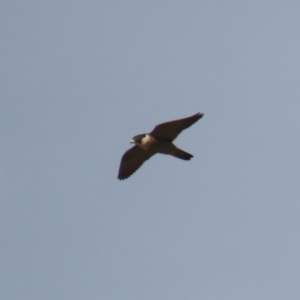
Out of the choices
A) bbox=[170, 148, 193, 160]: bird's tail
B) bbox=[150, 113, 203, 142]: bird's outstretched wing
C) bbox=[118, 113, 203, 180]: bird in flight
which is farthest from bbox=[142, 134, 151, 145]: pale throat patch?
bbox=[170, 148, 193, 160]: bird's tail

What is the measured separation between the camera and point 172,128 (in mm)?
21234

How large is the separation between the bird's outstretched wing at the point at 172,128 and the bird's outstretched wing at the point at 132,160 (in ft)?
3.53

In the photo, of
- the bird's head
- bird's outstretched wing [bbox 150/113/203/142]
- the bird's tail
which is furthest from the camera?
the bird's head

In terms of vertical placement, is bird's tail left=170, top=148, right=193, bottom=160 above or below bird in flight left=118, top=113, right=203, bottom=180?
below

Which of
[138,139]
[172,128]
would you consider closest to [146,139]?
[138,139]

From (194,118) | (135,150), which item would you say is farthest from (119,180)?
(194,118)

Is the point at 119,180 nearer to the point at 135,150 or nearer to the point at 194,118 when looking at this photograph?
the point at 135,150

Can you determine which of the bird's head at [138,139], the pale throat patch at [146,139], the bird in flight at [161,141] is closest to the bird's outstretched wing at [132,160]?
the bird in flight at [161,141]

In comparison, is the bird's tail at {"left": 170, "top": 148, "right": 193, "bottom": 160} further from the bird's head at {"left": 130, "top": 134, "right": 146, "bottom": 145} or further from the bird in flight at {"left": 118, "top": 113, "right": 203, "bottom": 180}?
the bird's head at {"left": 130, "top": 134, "right": 146, "bottom": 145}

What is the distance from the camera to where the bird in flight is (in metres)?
21.1

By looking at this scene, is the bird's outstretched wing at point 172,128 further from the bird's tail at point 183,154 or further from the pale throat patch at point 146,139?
the bird's tail at point 183,154

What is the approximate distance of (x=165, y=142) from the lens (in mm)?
21531

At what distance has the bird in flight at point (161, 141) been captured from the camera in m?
21.1

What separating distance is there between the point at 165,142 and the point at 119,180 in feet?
6.76
